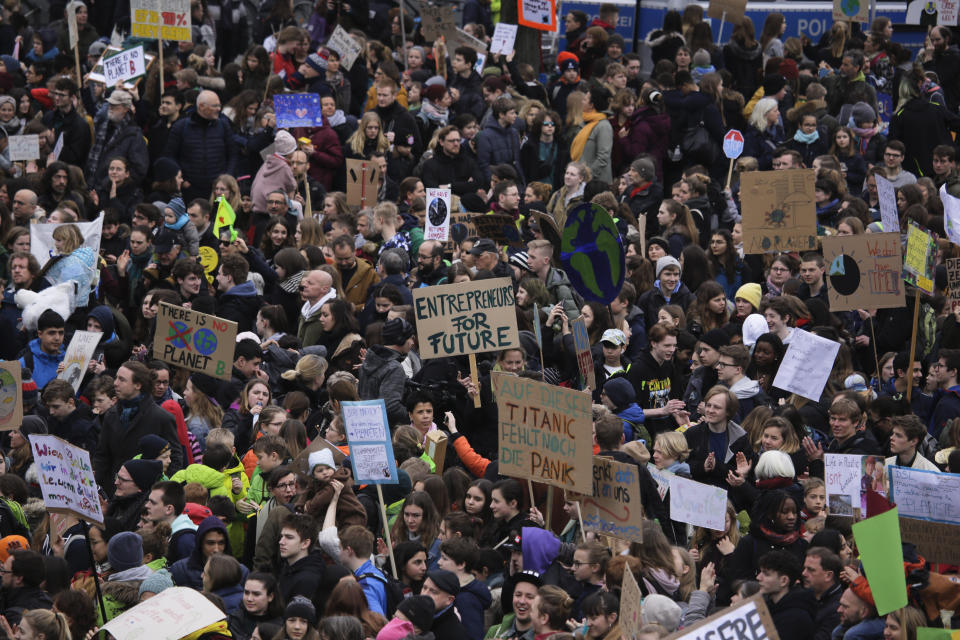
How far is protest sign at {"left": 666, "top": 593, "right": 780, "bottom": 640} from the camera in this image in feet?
20.5

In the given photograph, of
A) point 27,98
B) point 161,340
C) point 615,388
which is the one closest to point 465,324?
point 615,388

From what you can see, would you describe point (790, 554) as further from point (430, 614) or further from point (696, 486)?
point (430, 614)

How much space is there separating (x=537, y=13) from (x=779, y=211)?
24.3ft

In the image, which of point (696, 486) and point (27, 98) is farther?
point (27, 98)

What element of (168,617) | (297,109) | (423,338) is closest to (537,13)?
(297,109)

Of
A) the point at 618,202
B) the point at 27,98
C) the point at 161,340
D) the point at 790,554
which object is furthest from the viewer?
the point at 27,98

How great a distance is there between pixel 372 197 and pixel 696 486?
26.4 ft

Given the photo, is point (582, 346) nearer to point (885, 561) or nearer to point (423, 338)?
point (423, 338)

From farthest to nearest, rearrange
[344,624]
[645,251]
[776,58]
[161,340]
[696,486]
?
[776,58]
[645,251]
[161,340]
[696,486]
[344,624]

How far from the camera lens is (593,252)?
10.7m

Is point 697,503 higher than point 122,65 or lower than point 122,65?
lower

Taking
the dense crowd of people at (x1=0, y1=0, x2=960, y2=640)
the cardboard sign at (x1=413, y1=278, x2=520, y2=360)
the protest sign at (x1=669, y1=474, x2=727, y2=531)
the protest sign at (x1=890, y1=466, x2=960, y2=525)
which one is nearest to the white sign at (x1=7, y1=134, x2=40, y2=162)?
the dense crowd of people at (x1=0, y1=0, x2=960, y2=640)

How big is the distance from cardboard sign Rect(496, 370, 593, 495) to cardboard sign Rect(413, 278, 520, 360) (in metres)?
1.62

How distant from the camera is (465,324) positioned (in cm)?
1127
